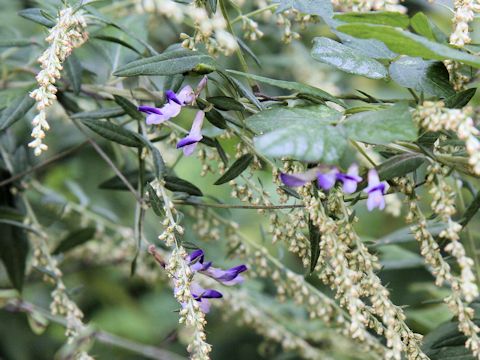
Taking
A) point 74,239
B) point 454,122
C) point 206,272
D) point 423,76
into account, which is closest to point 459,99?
point 423,76

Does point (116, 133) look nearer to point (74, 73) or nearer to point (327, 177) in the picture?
point (74, 73)

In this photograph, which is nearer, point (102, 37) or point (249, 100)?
point (249, 100)

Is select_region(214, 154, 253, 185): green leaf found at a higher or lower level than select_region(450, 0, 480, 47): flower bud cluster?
lower

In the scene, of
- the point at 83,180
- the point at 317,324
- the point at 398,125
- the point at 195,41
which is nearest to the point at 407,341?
the point at 398,125

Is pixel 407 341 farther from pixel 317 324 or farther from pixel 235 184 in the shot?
pixel 317 324

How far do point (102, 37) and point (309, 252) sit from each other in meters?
0.51

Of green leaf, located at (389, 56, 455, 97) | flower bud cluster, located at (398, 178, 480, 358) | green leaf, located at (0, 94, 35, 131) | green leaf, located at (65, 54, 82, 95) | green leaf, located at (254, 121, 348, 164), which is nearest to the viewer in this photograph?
green leaf, located at (254, 121, 348, 164)

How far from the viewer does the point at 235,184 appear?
1059 millimetres

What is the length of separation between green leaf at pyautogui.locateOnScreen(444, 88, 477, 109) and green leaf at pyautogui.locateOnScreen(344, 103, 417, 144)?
0.41ft

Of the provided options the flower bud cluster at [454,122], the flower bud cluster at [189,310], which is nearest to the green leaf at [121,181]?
the flower bud cluster at [189,310]

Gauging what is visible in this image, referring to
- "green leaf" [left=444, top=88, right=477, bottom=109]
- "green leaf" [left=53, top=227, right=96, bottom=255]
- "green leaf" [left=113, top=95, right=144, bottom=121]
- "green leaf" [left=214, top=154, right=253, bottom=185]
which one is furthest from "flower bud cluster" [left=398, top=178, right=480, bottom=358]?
"green leaf" [left=53, top=227, right=96, bottom=255]

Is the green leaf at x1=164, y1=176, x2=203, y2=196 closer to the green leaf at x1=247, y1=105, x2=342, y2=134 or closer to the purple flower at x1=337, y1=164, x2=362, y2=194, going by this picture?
the green leaf at x1=247, y1=105, x2=342, y2=134

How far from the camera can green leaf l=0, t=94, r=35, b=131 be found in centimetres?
115

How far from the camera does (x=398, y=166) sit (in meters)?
0.88
